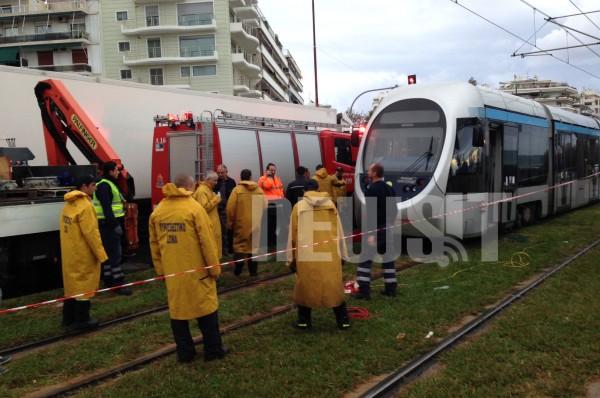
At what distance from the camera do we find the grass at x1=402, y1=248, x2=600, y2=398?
4707mm

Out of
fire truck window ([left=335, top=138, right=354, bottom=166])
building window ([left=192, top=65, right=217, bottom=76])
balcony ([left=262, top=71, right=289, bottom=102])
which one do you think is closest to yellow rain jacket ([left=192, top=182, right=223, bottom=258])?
fire truck window ([left=335, top=138, right=354, bottom=166])

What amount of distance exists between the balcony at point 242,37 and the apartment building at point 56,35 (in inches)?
639

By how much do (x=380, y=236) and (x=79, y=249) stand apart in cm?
399

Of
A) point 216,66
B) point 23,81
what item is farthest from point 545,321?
point 216,66

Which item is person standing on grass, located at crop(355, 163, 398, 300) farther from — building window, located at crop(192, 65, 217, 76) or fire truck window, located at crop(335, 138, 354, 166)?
building window, located at crop(192, 65, 217, 76)

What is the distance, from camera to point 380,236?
7.92 metres

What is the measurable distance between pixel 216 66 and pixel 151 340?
54372 mm

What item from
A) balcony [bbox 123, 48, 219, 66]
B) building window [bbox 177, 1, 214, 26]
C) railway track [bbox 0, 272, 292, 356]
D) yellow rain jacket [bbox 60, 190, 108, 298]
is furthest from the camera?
building window [bbox 177, 1, 214, 26]

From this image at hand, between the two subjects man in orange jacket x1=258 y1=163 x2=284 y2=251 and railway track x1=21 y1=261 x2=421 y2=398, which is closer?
railway track x1=21 y1=261 x2=421 y2=398

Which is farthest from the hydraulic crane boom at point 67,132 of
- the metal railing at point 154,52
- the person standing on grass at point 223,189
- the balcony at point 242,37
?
the metal railing at point 154,52

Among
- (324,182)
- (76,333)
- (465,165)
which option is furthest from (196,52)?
(76,333)

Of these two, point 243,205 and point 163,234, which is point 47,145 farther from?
point 163,234

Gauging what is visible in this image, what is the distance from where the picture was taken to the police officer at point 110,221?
8336 millimetres

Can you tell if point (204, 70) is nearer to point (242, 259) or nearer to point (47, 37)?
point (47, 37)
